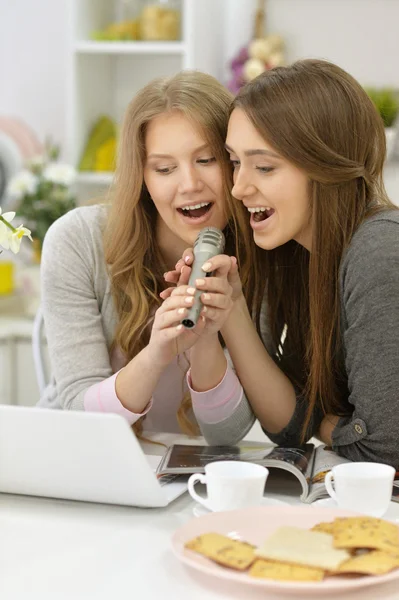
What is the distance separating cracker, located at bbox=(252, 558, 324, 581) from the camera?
0.88 meters

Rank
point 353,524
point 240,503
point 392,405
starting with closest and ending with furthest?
point 353,524 < point 240,503 < point 392,405

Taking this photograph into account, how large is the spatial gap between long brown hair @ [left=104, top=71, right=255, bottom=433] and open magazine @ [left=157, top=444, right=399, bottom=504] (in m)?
0.33

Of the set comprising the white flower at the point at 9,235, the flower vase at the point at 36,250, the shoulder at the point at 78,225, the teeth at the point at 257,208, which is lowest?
the flower vase at the point at 36,250

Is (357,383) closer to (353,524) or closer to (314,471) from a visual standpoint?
(314,471)

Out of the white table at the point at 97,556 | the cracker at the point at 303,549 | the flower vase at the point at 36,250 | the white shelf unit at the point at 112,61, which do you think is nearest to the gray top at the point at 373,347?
the white table at the point at 97,556

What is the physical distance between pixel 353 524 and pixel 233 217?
0.73 m

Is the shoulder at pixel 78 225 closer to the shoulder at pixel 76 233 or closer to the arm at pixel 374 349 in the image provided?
the shoulder at pixel 76 233

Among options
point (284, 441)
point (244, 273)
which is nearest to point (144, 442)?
point (284, 441)

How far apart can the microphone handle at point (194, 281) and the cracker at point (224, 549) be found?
337 millimetres

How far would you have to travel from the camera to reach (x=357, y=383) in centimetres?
131

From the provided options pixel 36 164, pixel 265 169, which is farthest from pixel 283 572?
pixel 36 164

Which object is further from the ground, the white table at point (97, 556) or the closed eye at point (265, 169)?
the closed eye at point (265, 169)

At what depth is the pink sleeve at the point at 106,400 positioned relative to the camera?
1.47m

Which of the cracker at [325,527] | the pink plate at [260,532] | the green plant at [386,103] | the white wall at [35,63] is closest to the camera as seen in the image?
the pink plate at [260,532]
